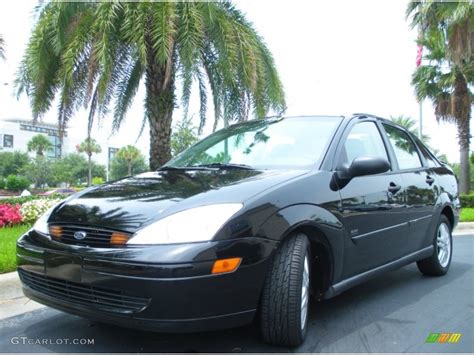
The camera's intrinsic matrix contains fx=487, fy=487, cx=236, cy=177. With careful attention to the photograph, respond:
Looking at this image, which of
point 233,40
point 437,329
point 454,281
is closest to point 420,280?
point 454,281

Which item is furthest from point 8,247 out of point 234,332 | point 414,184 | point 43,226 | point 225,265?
point 414,184

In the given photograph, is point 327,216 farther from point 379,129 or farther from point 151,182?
point 379,129

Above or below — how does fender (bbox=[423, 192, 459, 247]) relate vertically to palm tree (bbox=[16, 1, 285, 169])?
below

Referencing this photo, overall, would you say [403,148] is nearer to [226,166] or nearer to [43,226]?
[226,166]

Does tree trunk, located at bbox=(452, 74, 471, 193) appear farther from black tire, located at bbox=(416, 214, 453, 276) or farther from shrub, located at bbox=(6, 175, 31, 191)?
shrub, located at bbox=(6, 175, 31, 191)

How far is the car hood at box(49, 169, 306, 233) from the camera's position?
2.78 m

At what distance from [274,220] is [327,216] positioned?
546 mm

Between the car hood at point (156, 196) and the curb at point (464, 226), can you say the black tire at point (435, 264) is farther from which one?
the curb at point (464, 226)

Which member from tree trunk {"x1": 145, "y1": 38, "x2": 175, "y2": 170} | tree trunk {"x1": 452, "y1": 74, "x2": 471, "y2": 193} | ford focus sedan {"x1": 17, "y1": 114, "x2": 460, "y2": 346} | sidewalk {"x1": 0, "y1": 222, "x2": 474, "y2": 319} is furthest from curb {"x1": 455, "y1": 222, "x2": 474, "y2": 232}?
tree trunk {"x1": 452, "y1": 74, "x2": 471, "y2": 193}

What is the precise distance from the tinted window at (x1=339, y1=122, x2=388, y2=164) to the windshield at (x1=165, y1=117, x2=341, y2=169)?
0.17 metres

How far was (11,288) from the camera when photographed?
13.8 feet

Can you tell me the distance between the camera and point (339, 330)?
344 cm

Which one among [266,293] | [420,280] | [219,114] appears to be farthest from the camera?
[219,114]

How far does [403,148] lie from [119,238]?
3.17 meters
